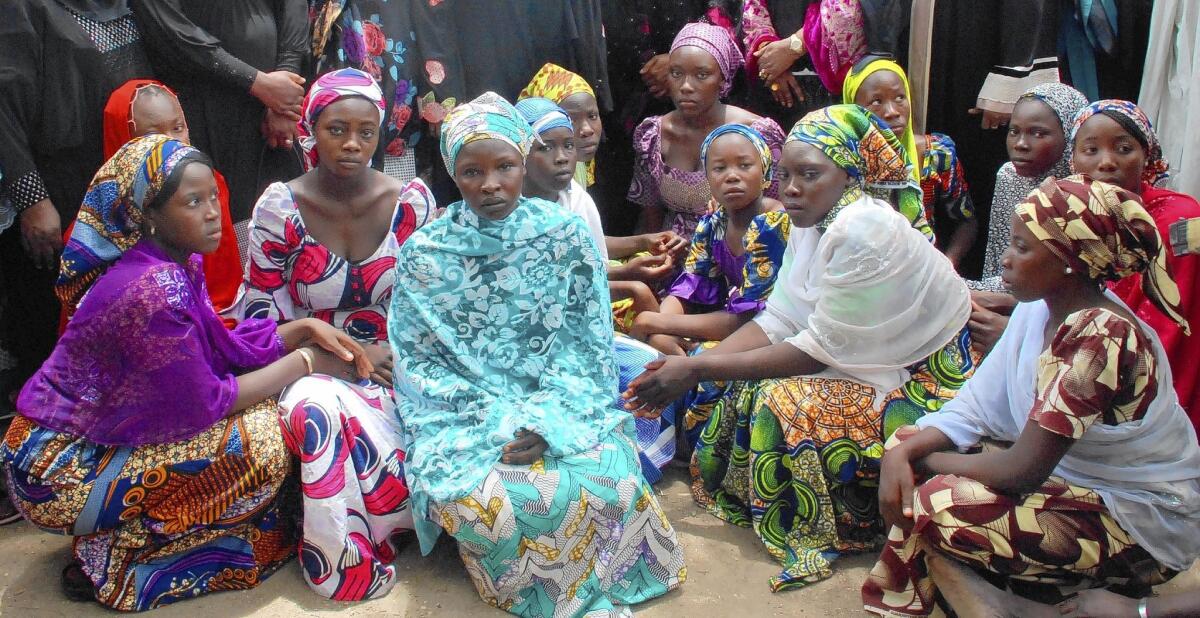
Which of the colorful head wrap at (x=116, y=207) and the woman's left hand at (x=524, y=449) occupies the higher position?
the colorful head wrap at (x=116, y=207)

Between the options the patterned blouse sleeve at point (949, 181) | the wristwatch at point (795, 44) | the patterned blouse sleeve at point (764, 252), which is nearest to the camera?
the patterned blouse sleeve at point (764, 252)

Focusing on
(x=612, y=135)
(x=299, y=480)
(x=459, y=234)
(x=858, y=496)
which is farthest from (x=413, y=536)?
(x=612, y=135)

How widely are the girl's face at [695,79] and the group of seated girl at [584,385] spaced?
101cm

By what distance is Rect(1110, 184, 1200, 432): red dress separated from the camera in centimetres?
385

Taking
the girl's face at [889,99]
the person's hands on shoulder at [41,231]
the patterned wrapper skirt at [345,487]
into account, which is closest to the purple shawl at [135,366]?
the patterned wrapper skirt at [345,487]

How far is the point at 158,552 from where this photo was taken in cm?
365

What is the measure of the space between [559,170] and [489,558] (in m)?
1.94

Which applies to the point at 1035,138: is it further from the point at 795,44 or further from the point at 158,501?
the point at 158,501

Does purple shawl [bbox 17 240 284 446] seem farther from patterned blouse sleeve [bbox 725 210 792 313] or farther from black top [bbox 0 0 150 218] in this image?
patterned blouse sleeve [bbox 725 210 792 313]

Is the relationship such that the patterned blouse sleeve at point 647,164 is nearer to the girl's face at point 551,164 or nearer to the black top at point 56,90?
the girl's face at point 551,164

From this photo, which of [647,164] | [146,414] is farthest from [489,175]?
[647,164]

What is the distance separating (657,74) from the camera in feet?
19.6

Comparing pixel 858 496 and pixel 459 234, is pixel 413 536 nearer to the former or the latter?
pixel 459 234

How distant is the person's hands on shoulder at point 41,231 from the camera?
14.4 ft
